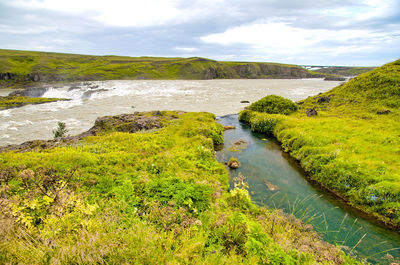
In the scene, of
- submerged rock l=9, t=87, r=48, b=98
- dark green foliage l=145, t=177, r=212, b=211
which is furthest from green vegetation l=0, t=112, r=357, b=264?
submerged rock l=9, t=87, r=48, b=98

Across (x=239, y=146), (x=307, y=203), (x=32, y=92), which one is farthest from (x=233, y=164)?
(x=32, y=92)

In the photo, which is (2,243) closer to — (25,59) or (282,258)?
(282,258)

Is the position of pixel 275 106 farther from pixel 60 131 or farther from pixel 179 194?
pixel 60 131

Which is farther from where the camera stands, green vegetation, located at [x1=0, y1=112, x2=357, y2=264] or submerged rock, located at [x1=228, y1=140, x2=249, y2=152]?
submerged rock, located at [x1=228, y1=140, x2=249, y2=152]

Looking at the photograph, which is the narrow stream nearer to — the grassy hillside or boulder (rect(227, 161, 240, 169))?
boulder (rect(227, 161, 240, 169))

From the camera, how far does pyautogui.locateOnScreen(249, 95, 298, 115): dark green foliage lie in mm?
37750

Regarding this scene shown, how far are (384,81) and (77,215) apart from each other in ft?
168

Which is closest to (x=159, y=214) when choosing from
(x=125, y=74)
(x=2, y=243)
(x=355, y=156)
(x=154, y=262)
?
(x=154, y=262)

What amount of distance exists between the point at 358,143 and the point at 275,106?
2010 centimetres

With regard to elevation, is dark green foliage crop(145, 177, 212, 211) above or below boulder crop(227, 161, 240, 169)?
above

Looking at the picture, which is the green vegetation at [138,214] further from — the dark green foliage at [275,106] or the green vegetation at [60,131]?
the dark green foliage at [275,106]

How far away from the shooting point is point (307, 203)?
1397 cm

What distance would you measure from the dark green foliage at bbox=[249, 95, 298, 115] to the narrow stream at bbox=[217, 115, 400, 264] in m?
15.6

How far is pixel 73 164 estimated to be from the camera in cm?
1348
